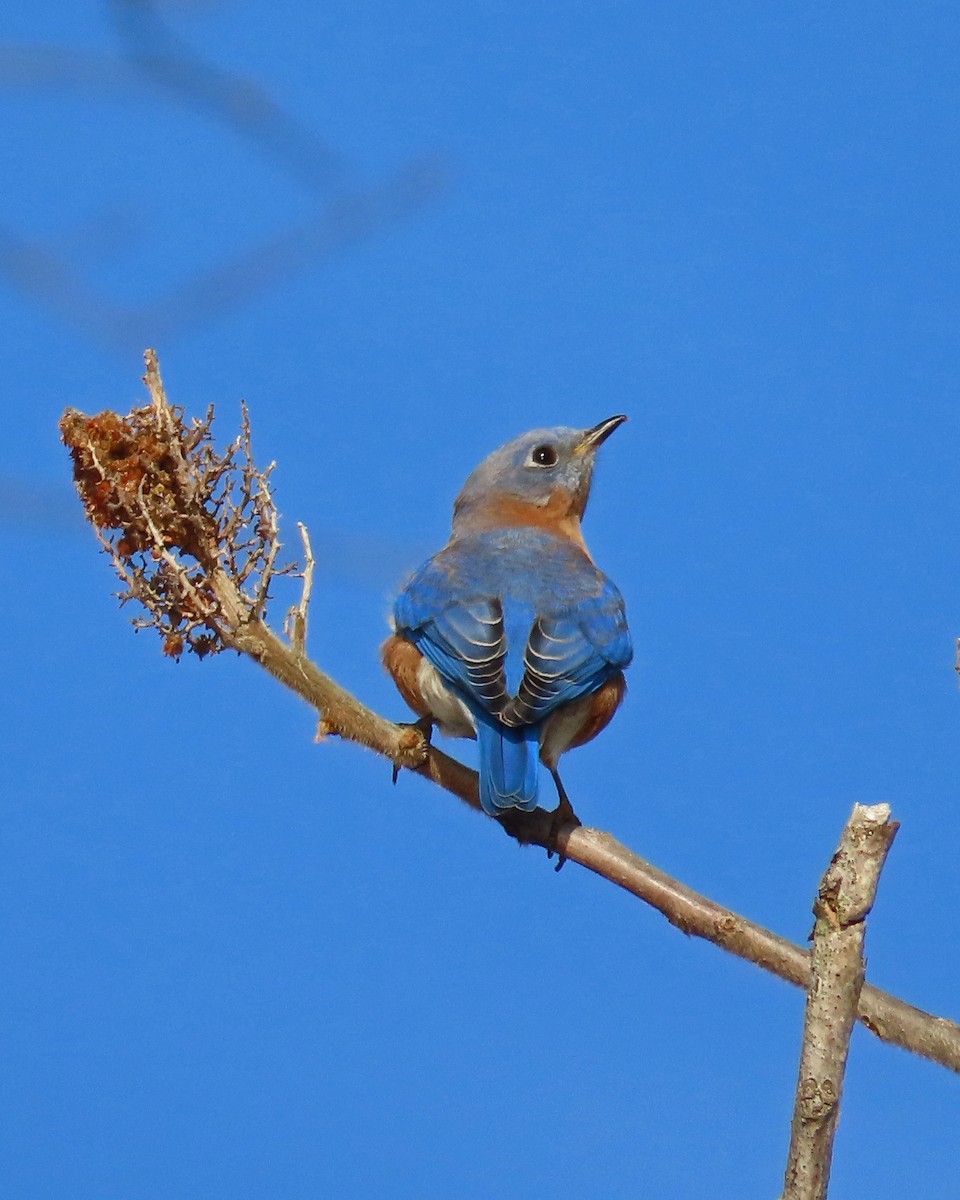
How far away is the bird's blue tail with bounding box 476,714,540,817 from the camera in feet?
18.5

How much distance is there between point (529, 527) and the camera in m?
7.83

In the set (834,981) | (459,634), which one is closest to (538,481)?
(459,634)

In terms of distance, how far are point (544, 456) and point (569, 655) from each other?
2.11 meters

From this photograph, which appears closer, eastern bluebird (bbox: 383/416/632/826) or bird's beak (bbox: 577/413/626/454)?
eastern bluebird (bbox: 383/416/632/826)

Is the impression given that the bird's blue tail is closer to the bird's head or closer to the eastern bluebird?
the eastern bluebird

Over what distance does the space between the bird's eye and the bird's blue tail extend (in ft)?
8.05

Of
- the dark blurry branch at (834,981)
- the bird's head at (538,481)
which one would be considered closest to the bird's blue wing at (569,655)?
the bird's head at (538,481)

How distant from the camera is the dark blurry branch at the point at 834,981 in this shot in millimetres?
3305

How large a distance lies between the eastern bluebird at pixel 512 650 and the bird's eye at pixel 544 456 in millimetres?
508

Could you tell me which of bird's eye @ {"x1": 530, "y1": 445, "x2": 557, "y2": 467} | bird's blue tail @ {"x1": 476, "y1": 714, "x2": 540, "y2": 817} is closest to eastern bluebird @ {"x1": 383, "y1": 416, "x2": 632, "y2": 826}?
bird's blue tail @ {"x1": 476, "y1": 714, "x2": 540, "y2": 817}

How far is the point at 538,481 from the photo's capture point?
8109 millimetres

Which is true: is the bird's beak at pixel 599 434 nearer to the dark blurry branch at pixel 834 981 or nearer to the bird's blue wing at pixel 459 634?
the bird's blue wing at pixel 459 634

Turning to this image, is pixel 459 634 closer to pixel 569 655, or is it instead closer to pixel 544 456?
pixel 569 655

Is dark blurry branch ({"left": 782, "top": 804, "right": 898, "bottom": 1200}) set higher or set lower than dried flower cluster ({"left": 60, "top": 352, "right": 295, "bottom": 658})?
lower
